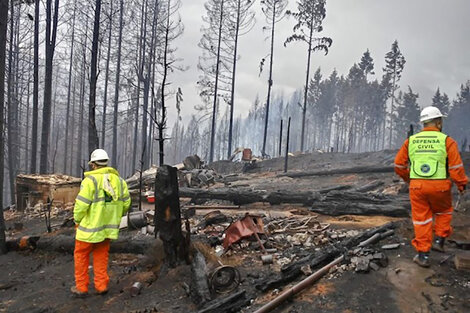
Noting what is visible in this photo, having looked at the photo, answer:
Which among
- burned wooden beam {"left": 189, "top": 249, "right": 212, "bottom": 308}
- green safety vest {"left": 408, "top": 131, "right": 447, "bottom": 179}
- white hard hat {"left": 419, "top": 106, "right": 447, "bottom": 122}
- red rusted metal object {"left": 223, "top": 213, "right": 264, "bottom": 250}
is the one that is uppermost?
white hard hat {"left": 419, "top": 106, "right": 447, "bottom": 122}

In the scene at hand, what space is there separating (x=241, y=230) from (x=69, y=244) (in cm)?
367

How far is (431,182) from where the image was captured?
3910 mm

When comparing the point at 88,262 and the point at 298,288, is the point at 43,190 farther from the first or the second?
the point at 298,288

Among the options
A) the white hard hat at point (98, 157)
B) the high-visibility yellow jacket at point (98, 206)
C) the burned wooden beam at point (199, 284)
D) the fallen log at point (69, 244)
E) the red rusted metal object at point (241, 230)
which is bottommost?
the fallen log at point (69, 244)

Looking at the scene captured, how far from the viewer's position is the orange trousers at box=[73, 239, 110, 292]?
166 inches

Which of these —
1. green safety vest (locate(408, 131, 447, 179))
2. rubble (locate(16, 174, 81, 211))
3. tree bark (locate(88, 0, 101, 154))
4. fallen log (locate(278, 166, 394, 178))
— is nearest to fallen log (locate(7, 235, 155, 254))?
green safety vest (locate(408, 131, 447, 179))

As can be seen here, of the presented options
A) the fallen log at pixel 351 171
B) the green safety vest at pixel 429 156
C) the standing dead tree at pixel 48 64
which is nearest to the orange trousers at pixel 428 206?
the green safety vest at pixel 429 156

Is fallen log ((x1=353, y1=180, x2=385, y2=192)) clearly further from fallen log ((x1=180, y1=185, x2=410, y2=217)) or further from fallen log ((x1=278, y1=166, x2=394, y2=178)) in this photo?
fallen log ((x1=180, y1=185, x2=410, y2=217))

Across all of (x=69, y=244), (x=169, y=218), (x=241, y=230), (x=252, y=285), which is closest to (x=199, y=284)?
(x=252, y=285)

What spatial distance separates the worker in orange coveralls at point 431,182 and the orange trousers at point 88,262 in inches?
170

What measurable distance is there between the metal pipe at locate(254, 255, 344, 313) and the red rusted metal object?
6.42 ft

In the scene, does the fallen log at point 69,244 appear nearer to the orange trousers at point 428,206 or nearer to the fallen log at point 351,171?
the orange trousers at point 428,206

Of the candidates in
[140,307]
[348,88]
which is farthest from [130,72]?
[348,88]

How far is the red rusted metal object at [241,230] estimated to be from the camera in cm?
576
